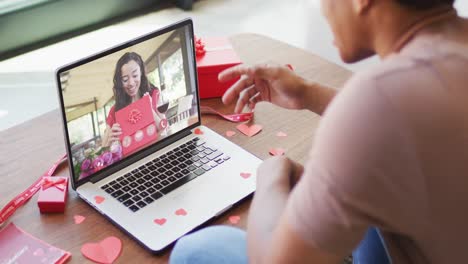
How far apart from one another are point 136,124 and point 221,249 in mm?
338

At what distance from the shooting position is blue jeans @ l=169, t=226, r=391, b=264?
3.22 feet

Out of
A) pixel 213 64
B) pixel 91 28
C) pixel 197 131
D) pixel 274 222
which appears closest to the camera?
pixel 274 222

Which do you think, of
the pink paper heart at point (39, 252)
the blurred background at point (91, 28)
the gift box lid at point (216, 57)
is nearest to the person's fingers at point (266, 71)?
the gift box lid at point (216, 57)

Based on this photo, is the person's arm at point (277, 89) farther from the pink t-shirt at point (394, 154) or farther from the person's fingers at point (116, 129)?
the pink t-shirt at point (394, 154)

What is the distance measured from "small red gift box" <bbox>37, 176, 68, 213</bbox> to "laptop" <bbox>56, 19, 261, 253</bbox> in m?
0.03

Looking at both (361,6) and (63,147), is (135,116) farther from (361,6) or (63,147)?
(361,6)

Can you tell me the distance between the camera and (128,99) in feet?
3.88

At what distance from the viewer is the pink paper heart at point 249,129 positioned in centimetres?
134

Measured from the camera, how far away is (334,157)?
0.69m

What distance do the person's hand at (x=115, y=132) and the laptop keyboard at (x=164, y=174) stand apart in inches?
2.9

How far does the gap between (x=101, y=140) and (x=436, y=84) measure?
0.68 m

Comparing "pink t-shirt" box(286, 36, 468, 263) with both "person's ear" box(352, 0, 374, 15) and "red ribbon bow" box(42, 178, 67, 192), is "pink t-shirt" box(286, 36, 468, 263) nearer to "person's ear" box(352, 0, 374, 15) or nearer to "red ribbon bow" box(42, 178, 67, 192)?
"person's ear" box(352, 0, 374, 15)

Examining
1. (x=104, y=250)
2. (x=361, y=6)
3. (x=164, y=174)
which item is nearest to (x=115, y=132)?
(x=164, y=174)

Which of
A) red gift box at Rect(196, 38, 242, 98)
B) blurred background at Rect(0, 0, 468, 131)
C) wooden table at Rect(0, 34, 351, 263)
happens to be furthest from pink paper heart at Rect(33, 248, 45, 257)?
blurred background at Rect(0, 0, 468, 131)
